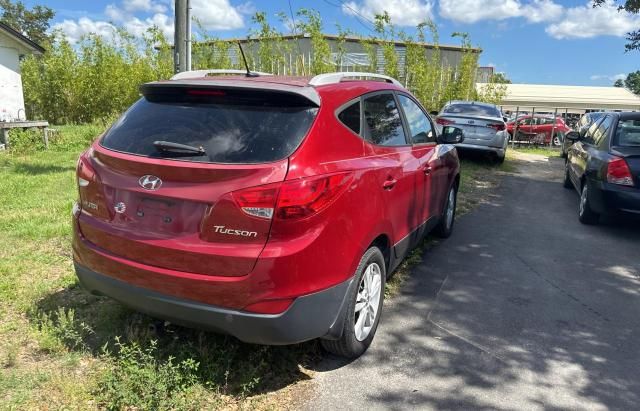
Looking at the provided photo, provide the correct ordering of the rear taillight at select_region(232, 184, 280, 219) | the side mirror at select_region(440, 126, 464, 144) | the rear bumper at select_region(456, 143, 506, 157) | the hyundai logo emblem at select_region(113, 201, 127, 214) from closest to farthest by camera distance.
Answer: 1. the rear taillight at select_region(232, 184, 280, 219)
2. the hyundai logo emblem at select_region(113, 201, 127, 214)
3. the side mirror at select_region(440, 126, 464, 144)
4. the rear bumper at select_region(456, 143, 506, 157)

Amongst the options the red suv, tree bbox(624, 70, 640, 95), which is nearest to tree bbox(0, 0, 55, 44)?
the red suv

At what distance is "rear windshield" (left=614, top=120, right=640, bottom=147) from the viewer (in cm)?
638

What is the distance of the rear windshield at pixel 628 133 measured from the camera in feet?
20.9

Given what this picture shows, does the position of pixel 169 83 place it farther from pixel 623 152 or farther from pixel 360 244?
pixel 623 152

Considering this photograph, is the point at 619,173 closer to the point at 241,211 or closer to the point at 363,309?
the point at 363,309

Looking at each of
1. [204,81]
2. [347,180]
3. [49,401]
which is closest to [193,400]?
[49,401]

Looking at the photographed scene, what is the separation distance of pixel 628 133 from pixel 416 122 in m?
3.78

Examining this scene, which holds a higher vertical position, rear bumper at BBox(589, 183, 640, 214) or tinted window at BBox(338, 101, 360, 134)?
tinted window at BBox(338, 101, 360, 134)

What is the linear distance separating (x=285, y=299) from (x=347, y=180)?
77cm

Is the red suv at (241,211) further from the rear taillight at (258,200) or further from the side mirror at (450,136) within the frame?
the side mirror at (450,136)

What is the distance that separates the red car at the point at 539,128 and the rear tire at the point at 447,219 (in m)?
16.6

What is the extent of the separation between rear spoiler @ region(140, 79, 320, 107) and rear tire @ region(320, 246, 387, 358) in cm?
105

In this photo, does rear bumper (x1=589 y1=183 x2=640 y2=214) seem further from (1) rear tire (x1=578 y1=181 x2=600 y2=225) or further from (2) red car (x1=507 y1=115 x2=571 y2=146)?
(2) red car (x1=507 y1=115 x2=571 y2=146)

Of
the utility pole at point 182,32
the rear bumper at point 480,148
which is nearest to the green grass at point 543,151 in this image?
the rear bumper at point 480,148
